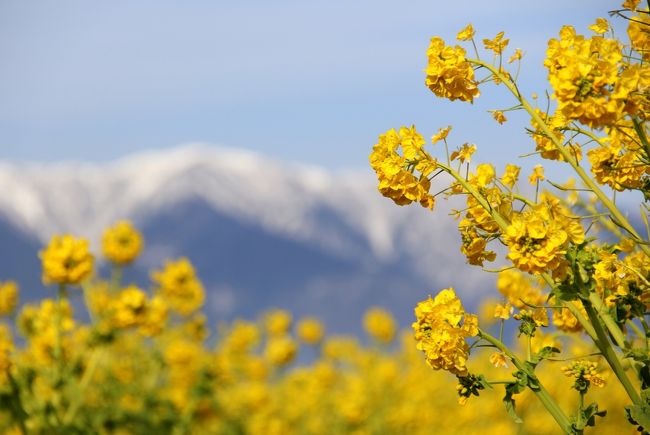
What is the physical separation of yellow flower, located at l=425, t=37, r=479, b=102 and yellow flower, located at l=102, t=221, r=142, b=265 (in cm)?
450

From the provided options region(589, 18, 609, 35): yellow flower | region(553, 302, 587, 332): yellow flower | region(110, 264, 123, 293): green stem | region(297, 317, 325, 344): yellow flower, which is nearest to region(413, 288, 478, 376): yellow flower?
region(553, 302, 587, 332): yellow flower

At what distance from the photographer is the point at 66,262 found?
511cm

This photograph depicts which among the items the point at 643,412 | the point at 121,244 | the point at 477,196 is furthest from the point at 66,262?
the point at 643,412

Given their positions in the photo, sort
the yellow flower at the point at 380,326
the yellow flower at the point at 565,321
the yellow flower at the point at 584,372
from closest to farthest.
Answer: the yellow flower at the point at 584,372 < the yellow flower at the point at 565,321 < the yellow flower at the point at 380,326

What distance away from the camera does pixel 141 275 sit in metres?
178

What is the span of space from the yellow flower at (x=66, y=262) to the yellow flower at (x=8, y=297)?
1880mm

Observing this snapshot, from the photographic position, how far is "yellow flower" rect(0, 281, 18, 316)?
6.86 meters

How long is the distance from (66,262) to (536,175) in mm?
3565

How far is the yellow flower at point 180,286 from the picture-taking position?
7195 mm

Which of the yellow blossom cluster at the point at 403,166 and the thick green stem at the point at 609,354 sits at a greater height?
the yellow blossom cluster at the point at 403,166

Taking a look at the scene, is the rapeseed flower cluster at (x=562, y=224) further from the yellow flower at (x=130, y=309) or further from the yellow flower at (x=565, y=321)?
the yellow flower at (x=130, y=309)

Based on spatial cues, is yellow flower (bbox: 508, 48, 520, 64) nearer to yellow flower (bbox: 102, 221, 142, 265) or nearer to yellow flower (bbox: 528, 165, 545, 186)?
yellow flower (bbox: 528, 165, 545, 186)

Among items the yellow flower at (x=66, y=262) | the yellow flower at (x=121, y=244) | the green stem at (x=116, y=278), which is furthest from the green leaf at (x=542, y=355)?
the yellow flower at (x=121, y=244)

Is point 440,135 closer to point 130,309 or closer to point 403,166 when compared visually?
point 403,166
